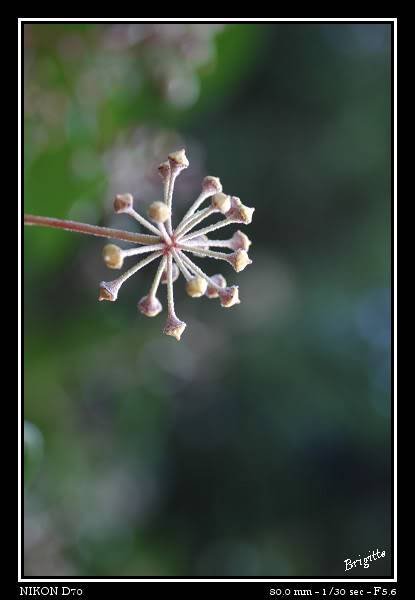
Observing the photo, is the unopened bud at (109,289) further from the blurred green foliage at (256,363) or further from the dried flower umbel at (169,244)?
the blurred green foliage at (256,363)

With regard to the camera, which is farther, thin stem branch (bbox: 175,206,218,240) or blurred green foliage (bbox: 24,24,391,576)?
blurred green foliage (bbox: 24,24,391,576)

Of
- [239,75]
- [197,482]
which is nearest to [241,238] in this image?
[239,75]

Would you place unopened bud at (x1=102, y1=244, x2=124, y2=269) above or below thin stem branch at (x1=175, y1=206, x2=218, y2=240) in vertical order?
below

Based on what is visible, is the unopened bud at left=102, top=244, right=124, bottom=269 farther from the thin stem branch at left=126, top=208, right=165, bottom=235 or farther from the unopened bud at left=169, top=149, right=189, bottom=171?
the unopened bud at left=169, top=149, right=189, bottom=171
